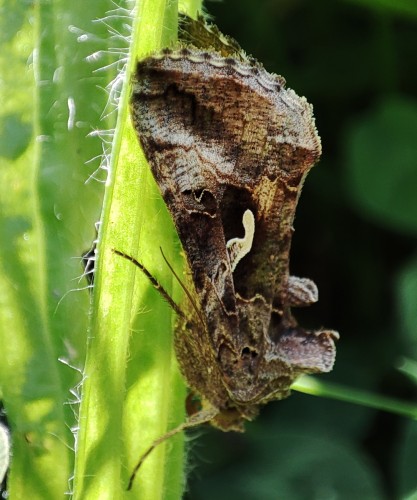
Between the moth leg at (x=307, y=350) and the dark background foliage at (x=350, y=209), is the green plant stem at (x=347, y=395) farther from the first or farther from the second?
the dark background foliage at (x=350, y=209)

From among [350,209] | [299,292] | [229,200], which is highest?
[229,200]

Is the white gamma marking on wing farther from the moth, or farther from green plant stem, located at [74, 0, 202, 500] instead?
green plant stem, located at [74, 0, 202, 500]

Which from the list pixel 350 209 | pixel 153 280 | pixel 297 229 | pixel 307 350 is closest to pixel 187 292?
pixel 153 280

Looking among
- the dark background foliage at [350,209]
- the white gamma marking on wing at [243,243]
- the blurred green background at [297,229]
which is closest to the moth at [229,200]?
the white gamma marking on wing at [243,243]

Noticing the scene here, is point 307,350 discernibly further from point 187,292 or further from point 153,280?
point 153,280

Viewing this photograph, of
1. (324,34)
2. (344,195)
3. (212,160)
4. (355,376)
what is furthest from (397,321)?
(212,160)

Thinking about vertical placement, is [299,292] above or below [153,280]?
below

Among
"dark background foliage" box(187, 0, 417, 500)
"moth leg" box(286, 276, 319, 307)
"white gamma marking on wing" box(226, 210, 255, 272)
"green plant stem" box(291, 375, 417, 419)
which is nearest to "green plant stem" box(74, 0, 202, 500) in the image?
"white gamma marking on wing" box(226, 210, 255, 272)
